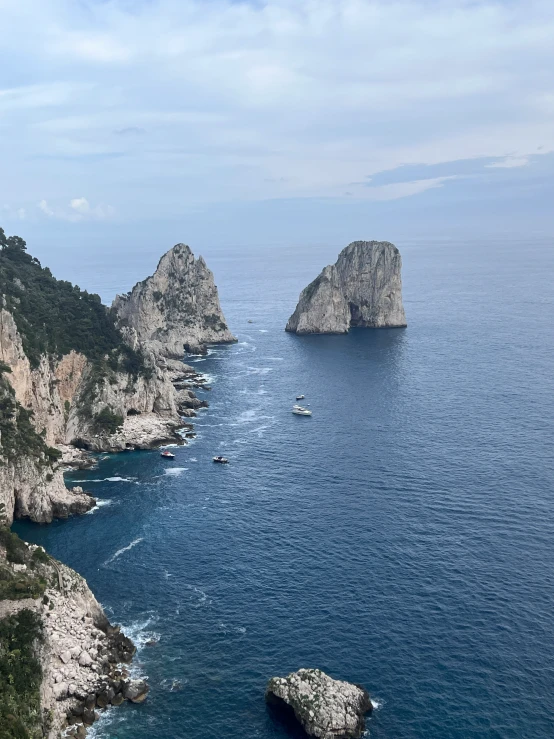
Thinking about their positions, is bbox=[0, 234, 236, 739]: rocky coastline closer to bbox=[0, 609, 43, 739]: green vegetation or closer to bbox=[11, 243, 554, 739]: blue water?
bbox=[0, 609, 43, 739]: green vegetation

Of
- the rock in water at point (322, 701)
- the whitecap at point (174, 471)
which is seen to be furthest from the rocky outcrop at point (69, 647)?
the whitecap at point (174, 471)

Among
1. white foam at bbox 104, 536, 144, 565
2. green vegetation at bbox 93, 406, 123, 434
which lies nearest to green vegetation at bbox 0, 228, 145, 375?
green vegetation at bbox 93, 406, 123, 434

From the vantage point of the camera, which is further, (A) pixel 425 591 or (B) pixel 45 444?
(B) pixel 45 444

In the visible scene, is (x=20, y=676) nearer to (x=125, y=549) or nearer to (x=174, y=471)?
(x=125, y=549)

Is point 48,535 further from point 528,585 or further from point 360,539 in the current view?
point 528,585

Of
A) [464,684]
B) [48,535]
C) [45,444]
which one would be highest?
[45,444]

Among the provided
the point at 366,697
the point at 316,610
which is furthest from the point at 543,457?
the point at 366,697
